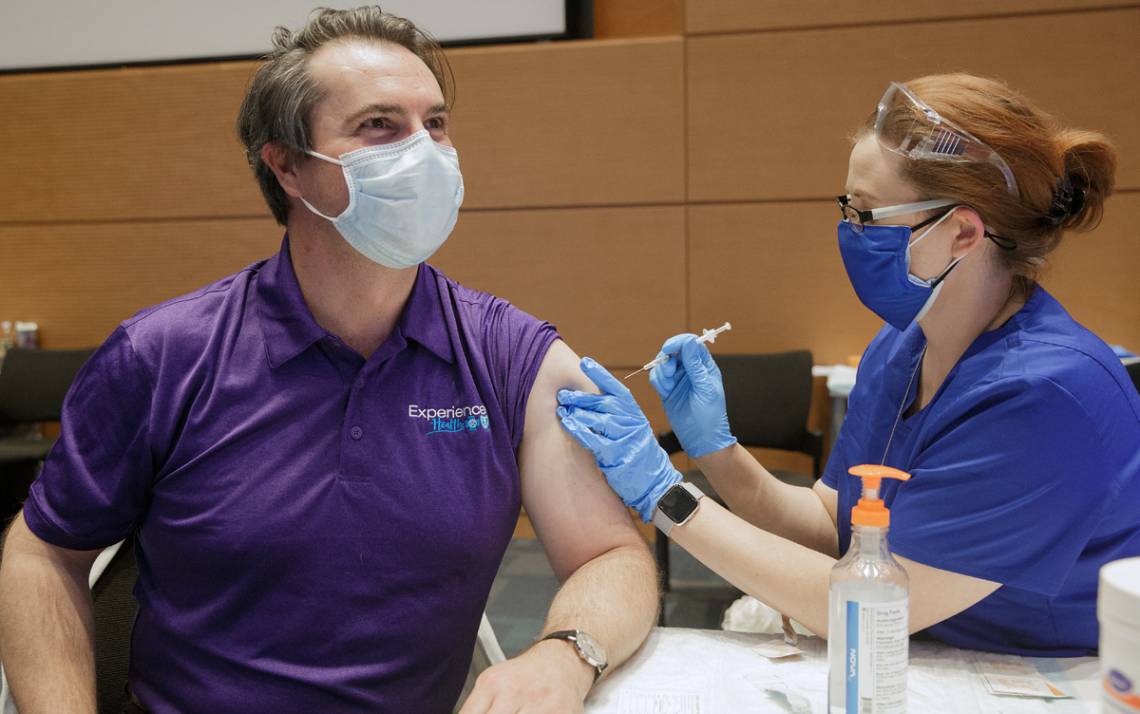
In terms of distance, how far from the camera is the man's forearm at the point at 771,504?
160cm

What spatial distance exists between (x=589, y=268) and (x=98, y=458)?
2.69 metres

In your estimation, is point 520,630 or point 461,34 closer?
point 520,630

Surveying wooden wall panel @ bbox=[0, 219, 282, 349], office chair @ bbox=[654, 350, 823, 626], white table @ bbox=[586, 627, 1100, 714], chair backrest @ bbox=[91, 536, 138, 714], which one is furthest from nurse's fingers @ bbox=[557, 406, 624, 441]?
wooden wall panel @ bbox=[0, 219, 282, 349]

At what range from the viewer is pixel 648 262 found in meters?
3.70

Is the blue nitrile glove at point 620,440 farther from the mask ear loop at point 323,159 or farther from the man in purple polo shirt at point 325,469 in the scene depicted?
the mask ear loop at point 323,159

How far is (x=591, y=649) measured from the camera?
3.45ft

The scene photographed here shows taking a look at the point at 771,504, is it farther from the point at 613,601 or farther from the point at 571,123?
the point at 571,123

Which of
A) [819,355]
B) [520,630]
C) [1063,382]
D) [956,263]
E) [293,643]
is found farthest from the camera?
[819,355]

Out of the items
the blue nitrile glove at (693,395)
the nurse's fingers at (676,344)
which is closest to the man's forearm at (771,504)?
the blue nitrile glove at (693,395)

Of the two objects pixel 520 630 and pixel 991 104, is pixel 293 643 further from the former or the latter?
pixel 520 630

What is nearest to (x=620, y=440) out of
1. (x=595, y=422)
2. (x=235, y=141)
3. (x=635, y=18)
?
(x=595, y=422)

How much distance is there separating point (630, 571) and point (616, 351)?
2553mm

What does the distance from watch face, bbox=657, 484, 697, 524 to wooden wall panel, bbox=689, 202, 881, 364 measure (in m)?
2.47

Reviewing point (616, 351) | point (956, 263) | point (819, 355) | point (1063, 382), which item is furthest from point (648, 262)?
point (1063, 382)
